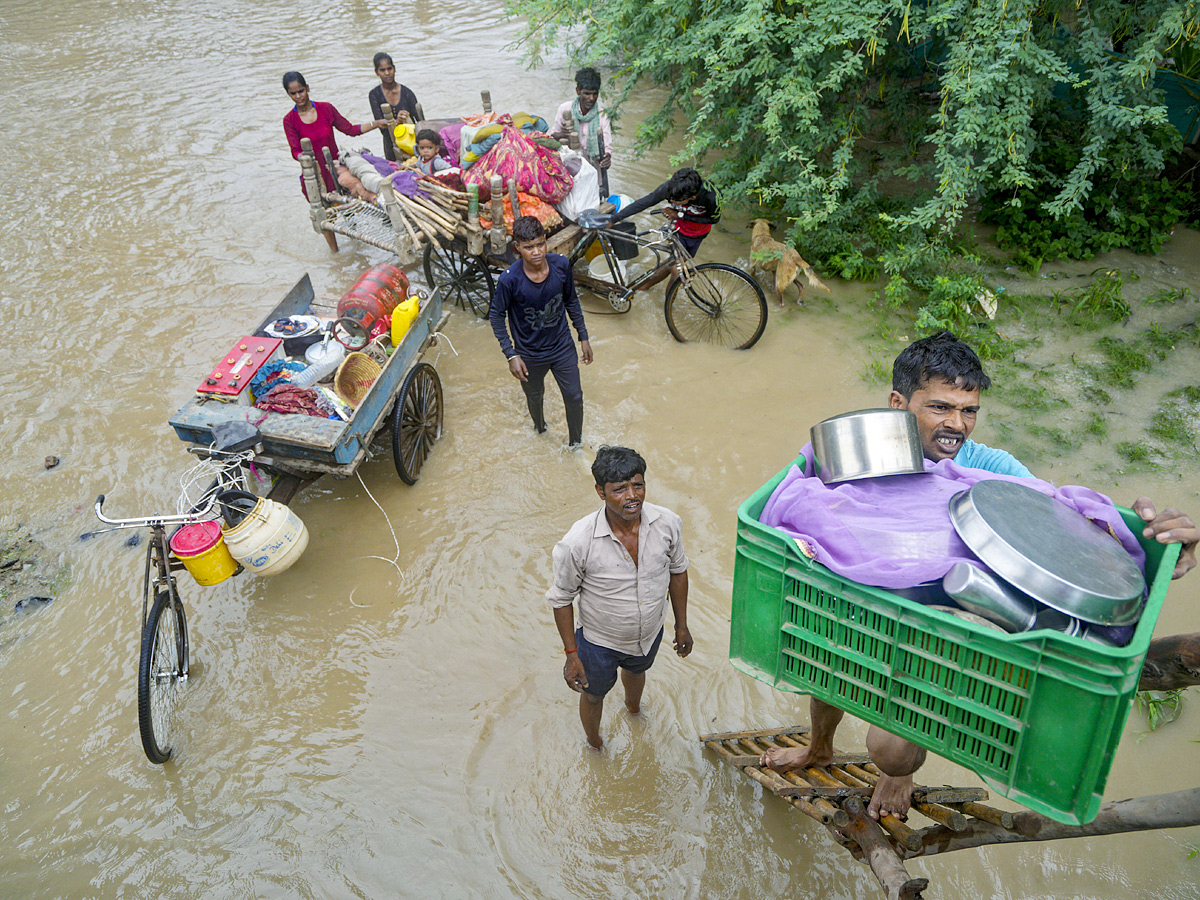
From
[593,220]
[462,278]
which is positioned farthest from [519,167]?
[462,278]

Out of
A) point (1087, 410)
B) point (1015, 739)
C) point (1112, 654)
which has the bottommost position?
point (1087, 410)

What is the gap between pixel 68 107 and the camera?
11.4 metres

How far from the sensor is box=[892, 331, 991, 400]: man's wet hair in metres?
2.50

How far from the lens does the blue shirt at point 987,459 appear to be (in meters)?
2.55

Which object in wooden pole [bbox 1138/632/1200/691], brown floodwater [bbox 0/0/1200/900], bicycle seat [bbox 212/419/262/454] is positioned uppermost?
wooden pole [bbox 1138/632/1200/691]

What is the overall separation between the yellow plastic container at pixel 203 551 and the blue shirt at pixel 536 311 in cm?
198

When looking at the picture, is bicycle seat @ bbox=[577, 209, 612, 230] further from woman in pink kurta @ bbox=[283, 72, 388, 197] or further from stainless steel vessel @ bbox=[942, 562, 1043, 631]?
stainless steel vessel @ bbox=[942, 562, 1043, 631]

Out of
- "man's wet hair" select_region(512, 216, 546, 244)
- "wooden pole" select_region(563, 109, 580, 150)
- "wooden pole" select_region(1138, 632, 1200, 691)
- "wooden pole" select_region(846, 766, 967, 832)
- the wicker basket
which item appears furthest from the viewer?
"wooden pole" select_region(563, 109, 580, 150)

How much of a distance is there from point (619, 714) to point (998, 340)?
4.40 metres

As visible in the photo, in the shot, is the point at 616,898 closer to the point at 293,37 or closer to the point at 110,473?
the point at 110,473

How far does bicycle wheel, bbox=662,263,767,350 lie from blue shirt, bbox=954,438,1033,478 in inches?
139

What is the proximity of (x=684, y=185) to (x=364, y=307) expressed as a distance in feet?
8.71

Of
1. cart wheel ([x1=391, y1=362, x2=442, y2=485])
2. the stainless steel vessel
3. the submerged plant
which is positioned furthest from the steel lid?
cart wheel ([x1=391, y1=362, x2=442, y2=485])

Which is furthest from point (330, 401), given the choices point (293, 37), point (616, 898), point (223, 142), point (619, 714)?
point (293, 37)
